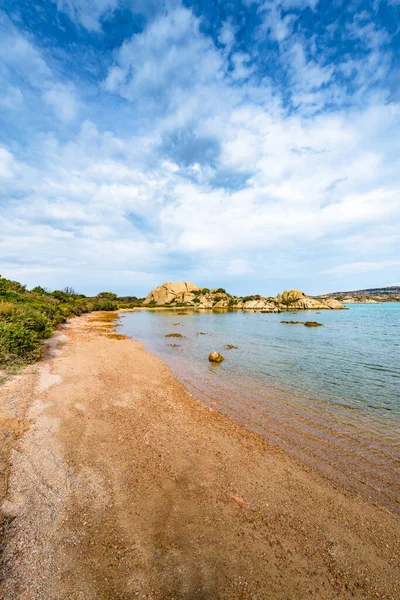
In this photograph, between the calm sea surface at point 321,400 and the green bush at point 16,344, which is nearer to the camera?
the calm sea surface at point 321,400

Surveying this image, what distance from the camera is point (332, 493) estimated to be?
6.17 m

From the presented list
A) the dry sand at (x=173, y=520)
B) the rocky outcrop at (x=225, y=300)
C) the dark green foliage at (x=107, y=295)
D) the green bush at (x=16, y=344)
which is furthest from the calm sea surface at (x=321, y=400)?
the dark green foliage at (x=107, y=295)

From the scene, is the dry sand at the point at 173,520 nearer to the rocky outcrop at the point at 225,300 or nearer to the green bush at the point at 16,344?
the green bush at the point at 16,344

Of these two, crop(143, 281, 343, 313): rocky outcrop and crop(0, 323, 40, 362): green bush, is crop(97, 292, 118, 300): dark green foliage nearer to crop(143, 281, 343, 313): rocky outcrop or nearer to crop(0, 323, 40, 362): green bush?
crop(143, 281, 343, 313): rocky outcrop

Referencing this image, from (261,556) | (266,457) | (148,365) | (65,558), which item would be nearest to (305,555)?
(261,556)

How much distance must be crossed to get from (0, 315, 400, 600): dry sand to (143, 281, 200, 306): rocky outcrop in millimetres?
148280

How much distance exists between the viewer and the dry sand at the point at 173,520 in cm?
395

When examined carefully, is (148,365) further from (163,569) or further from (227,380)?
(163,569)

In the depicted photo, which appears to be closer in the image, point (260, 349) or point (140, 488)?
point (140, 488)

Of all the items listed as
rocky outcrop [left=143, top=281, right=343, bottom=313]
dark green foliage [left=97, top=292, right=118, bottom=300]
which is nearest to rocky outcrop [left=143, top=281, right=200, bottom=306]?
rocky outcrop [left=143, top=281, right=343, bottom=313]

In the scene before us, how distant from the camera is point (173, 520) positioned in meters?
5.09

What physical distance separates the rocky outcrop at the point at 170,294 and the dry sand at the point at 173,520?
148280mm

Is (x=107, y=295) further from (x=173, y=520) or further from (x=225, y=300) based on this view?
(x=173, y=520)

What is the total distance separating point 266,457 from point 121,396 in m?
7.09
